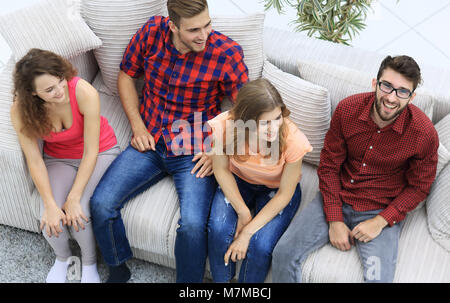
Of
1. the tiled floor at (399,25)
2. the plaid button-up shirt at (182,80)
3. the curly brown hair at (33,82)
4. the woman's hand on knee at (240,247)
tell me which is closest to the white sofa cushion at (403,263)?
the woman's hand on knee at (240,247)

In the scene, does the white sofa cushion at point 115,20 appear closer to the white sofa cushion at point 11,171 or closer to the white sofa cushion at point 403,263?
the white sofa cushion at point 11,171

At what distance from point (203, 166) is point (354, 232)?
60 cm

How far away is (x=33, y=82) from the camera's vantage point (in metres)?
1.76

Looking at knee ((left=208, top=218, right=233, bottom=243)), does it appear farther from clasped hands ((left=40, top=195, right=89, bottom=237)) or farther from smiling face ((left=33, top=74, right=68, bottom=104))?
smiling face ((left=33, top=74, right=68, bottom=104))

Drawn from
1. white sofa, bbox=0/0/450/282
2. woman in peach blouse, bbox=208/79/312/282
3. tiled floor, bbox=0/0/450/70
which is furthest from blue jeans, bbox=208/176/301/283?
tiled floor, bbox=0/0/450/70

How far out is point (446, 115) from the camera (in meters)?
2.00

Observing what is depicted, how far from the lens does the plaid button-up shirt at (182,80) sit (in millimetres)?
2027

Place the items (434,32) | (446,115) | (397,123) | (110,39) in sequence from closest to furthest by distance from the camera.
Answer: (397,123)
(446,115)
(110,39)
(434,32)

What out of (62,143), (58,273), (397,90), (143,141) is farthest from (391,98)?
(58,273)

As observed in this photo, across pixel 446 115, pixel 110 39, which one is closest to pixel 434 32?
pixel 446 115
